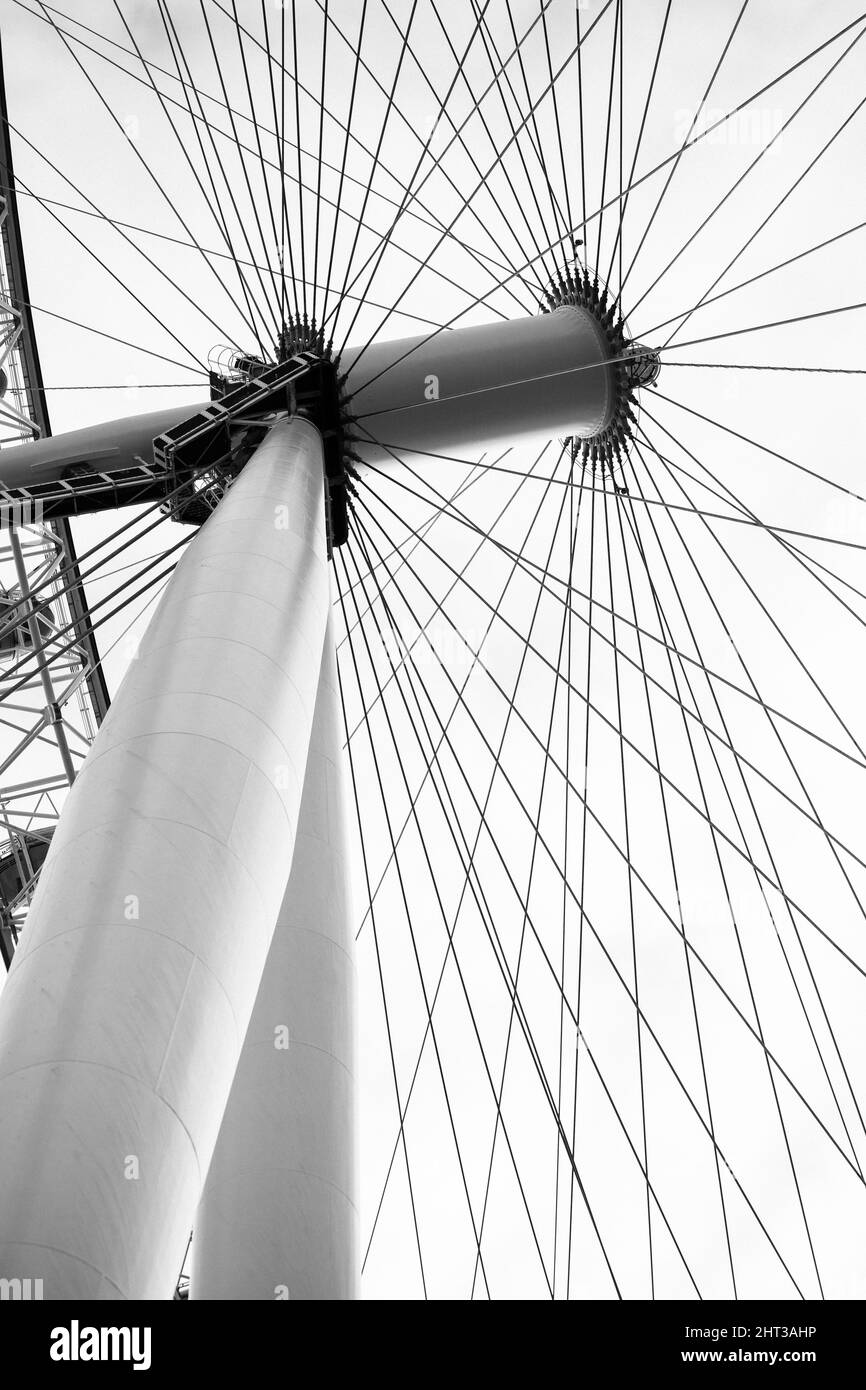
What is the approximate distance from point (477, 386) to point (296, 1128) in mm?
9599

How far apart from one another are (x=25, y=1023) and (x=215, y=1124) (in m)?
1.29

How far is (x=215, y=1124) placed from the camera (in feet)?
22.9

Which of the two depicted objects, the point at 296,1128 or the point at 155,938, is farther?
the point at 296,1128

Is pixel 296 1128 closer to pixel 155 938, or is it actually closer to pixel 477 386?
pixel 155 938

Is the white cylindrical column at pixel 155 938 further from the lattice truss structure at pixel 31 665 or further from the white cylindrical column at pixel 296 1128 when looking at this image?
the lattice truss structure at pixel 31 665

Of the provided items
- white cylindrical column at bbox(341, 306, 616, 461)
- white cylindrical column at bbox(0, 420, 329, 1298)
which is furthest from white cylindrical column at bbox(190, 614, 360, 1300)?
white cylindrical column at bbox(341, 306, 616, 461)

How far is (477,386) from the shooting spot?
15.6 metres

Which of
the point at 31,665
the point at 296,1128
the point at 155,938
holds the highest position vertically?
the point at 31,665

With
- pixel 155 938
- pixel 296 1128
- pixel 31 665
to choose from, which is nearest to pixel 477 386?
pixel 296 1128

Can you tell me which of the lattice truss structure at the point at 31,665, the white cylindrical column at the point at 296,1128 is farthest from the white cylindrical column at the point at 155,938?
the lattice truss structure at the point at 31,665

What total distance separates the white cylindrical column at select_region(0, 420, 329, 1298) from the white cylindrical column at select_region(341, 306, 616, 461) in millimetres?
5663

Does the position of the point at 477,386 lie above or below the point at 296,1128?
above

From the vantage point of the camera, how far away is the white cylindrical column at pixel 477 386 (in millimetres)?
15508
